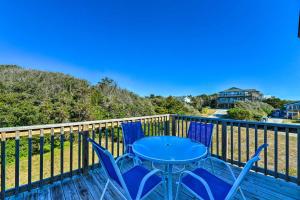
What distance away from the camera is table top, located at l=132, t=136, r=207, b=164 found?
164 cm

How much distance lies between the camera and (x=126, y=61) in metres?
12.7

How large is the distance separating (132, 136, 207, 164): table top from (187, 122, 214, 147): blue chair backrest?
622mm

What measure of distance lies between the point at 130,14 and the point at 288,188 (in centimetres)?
914

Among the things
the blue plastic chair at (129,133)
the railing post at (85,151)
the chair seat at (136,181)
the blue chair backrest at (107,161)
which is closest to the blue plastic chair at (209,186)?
the chair seat at (136,181)

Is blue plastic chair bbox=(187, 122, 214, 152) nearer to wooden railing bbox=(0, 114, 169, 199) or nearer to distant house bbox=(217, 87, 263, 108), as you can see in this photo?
wooden railing bbox=(0, 114, 169, 199)

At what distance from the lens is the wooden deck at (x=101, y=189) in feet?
7.42

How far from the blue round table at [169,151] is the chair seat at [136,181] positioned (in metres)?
0.17

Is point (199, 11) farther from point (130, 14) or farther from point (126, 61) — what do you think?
point (126, 61)

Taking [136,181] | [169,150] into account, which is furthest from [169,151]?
[136,181]

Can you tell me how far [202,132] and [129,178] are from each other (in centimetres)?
162

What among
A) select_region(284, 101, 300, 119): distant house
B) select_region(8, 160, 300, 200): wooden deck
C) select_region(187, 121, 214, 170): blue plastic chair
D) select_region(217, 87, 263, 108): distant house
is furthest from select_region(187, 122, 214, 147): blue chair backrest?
select_region(217, 87, 263, 108): distant house

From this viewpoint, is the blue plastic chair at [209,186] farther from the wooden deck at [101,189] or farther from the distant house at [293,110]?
the distant house at [293,110]

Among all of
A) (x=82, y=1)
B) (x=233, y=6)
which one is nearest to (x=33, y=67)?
(x=82, y=1)

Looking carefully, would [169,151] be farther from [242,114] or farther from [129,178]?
[242,114]
